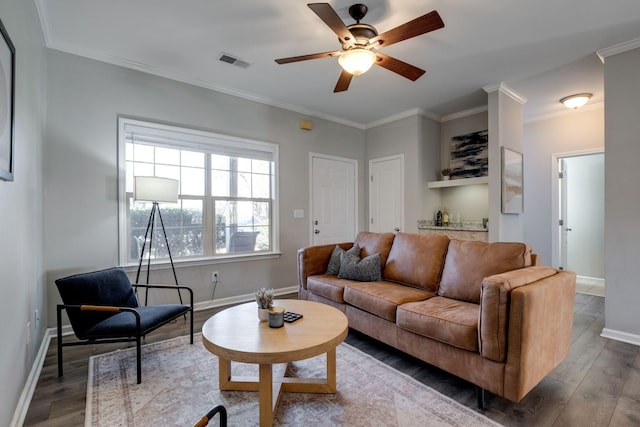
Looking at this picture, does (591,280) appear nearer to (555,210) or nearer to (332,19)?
(555,210)

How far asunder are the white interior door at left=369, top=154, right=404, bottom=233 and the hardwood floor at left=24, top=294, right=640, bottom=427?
254 cm

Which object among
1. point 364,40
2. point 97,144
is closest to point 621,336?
point 364,40

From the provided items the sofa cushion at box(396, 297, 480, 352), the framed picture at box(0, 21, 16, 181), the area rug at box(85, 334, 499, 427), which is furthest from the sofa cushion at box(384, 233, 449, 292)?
the framed picture at box(0, 21, 16, 181)

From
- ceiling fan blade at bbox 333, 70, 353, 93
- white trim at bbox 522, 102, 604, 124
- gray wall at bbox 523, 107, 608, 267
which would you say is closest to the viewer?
ceiling fan blade at bbox 333, 70, 353, 93

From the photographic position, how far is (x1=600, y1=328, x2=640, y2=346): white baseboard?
271 cm

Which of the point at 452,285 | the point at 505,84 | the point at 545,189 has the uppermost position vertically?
the point at 505,84

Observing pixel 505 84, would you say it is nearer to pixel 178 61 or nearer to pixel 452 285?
pixel 452 285

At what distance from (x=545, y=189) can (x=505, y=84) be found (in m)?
A: 2.06

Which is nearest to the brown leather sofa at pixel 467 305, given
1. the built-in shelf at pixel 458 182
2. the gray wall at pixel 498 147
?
the gray wall at pixel 498 147

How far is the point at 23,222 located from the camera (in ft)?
6.50

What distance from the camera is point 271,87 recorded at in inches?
150

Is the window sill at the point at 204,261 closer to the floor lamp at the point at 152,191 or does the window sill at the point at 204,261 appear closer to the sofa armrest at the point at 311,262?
the floor lamp at the point at 152,191

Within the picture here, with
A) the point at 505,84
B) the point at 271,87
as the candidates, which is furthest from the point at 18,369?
the point at 505,84

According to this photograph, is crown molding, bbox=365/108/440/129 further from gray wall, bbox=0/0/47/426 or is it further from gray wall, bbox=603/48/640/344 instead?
gray wall, bbox=0/0/47/426
